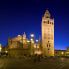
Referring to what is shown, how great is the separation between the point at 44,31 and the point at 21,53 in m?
21.9

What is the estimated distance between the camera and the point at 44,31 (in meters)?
119

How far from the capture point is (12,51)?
104875 mm

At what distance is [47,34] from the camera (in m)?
118

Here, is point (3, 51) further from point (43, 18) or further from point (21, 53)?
point (43, 18)

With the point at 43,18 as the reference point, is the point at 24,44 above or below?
below

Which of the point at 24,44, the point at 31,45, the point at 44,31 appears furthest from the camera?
the point at 44,31

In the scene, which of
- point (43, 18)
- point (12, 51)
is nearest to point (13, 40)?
point (12, 51)

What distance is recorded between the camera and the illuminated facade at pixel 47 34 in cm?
11362

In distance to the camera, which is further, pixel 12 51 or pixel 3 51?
pixel 3 51

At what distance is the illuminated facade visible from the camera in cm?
11362

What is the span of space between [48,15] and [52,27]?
745 cm

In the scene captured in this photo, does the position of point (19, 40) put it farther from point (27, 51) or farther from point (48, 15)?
point (48, 15)

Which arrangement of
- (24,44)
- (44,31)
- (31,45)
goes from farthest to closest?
(44,31), (24,44), (31,45)

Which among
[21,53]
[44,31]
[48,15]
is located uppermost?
[48,15]
